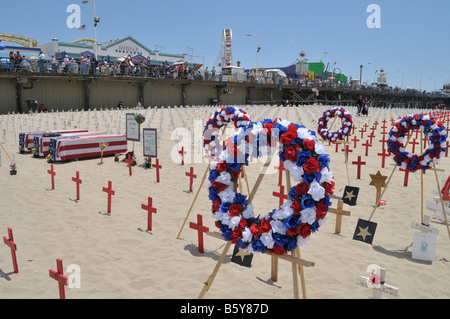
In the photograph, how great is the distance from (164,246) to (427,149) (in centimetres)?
555

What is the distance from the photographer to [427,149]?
7152 mm

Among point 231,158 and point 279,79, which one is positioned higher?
point 279,79

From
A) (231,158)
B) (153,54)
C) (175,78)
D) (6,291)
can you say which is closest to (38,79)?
(175,78)

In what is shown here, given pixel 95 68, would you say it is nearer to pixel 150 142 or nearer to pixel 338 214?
pixel 150 142

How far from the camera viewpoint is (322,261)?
606 centimetres

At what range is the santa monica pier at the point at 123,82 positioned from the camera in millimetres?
24922

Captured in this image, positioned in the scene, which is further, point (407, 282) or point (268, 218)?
point (407, 282)

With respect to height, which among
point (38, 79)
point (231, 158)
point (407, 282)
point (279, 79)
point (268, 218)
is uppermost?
point (279, 79)

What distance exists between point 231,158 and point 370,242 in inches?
151

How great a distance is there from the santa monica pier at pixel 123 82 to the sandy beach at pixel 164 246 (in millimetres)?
15797

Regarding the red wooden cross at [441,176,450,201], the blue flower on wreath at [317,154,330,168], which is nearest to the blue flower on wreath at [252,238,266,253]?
the blue flower on wreath at [317,154,330,168]

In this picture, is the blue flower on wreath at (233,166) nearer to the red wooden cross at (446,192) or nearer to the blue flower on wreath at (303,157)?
the blue flower on wreath at (303,157)

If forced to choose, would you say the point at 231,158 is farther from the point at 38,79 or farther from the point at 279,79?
the point at 279,79

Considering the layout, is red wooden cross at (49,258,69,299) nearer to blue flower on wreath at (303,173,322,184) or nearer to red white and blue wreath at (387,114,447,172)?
blue flower on wreath at (303,173,322,184)
